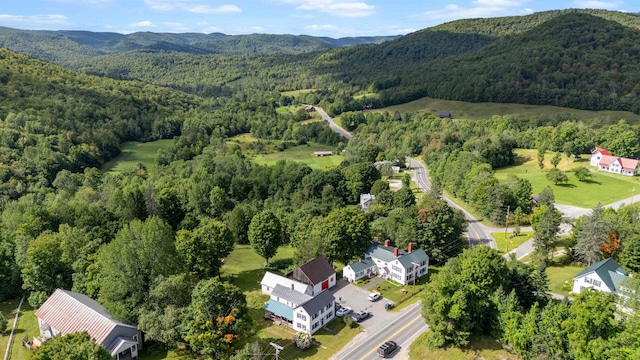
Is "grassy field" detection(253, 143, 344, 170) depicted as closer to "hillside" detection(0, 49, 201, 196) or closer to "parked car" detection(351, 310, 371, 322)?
"hillside" detection(0, 49, 201, 196)

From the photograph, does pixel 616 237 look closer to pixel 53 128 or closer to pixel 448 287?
pixel 448 287

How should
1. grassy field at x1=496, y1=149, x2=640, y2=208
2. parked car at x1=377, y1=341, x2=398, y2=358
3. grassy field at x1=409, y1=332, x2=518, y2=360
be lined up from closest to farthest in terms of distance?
grassy field at x1=409, y1=332, x2=518, y2=360
parked car at x1=377, y1=341, x2=398, y2=358
grassy field at x1=496, y1=149, x2=640, y2=208

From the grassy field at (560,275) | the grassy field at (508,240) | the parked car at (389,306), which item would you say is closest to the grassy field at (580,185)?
the grassy field at (508,240)

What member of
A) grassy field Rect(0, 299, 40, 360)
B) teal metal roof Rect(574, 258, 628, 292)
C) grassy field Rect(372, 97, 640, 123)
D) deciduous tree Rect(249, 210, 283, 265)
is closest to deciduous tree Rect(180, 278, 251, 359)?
grassy field Rect(0, 299, 40, 360)

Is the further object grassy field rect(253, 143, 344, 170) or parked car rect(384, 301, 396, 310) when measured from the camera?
grassy field rect(253, 143, 344, 170)

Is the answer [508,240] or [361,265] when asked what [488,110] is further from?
[361,265]

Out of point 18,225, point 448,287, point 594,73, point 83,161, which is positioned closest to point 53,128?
point 83,161

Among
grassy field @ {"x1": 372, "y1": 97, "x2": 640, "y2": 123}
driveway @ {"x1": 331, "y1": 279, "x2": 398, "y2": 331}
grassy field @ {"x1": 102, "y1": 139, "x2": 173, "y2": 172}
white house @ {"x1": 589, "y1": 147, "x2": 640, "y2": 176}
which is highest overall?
grassy field @ {"x1": 372, "y1": 97, "x2": 640, "y2": 123}
